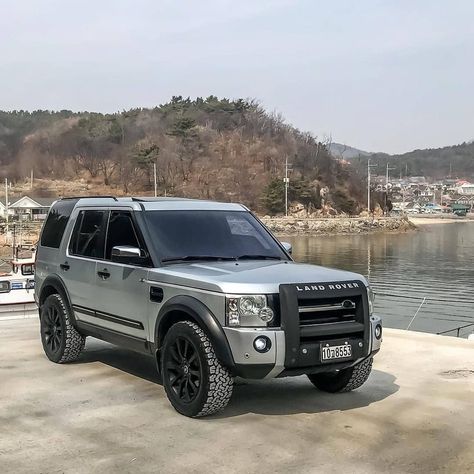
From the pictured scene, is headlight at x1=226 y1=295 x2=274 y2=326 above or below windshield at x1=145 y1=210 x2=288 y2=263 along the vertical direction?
below

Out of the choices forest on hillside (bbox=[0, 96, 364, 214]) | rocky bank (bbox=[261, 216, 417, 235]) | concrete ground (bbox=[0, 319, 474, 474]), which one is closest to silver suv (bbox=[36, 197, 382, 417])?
concrete ground (bbox=[0, 319, 474, 474])

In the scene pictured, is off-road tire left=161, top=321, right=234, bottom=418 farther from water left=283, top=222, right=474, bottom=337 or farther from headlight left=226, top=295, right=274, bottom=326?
water left=283, top=222, right=474, bottom=337

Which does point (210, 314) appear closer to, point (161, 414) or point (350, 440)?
point (161, 414)

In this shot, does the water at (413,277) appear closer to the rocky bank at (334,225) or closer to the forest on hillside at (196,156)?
the rocky bank at (334,225)

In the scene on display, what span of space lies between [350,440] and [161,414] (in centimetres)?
168

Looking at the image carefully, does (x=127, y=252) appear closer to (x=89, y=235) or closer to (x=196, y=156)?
(x=89, y=235)

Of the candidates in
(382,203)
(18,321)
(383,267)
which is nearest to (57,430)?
(18,321)

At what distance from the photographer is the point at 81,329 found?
7.46 meters

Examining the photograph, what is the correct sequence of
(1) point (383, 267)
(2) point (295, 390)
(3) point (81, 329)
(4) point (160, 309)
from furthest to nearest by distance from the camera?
(1) point (383, 267), (3) point (81, 329), (2) point (295, 390), (4) point (160, 309)

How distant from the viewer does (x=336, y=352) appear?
5.54 meters

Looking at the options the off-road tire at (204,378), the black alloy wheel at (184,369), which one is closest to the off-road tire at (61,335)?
the black alloy wheel at (184,369)

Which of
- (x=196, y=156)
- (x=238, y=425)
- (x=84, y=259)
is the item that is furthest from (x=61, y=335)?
(x=196, y=156)

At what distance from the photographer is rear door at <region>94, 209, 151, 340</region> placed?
20.6 ft

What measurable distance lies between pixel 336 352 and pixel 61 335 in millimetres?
3627
